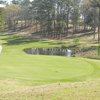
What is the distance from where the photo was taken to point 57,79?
21.1 m

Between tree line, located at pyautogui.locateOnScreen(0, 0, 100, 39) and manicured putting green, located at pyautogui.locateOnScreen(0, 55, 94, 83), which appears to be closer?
manicured putting green, located at pyautogui.locateOnScreen(0, 55, 94, 83)

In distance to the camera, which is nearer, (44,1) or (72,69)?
(72,69)

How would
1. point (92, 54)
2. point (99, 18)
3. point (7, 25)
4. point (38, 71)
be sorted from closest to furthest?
point (38, 71) → point (92, 54) → point (99, 18) → point (7, 25)

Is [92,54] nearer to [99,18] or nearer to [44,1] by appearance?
[99,18]

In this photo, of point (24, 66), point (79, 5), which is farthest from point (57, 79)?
point (79, 5)

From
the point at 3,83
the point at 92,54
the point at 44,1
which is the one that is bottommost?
the point at 92,54

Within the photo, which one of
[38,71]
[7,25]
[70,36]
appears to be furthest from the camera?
[7,25]

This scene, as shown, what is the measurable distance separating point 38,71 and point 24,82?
11.7ft

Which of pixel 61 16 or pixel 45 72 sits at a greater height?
pixel 61 16

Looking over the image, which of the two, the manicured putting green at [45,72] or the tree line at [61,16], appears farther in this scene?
the tree line at [61,16]

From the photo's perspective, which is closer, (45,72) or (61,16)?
(45,72)

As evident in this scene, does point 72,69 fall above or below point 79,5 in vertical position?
below

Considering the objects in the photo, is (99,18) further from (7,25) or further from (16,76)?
(7,25)

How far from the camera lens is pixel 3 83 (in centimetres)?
1944
